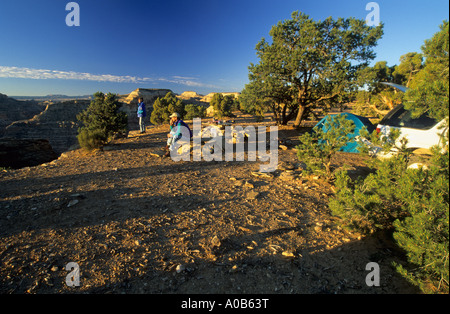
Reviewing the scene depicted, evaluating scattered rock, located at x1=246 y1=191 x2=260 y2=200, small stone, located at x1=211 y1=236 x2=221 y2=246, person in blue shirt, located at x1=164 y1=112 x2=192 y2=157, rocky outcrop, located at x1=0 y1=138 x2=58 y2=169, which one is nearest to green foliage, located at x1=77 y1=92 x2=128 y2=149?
person in blue shirt, located at x1=164 y1=112 x2=192 y2=157

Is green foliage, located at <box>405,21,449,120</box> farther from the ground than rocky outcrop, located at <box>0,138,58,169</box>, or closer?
farther from the ground

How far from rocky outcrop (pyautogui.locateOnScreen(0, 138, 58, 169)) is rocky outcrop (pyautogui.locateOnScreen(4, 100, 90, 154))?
10215 mm

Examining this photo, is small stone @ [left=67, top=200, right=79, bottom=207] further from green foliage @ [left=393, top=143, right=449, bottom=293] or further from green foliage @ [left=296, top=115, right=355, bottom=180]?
green foliage @ [left=393, top=143, right=449, bottom=293]

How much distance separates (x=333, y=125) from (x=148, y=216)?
192 inches

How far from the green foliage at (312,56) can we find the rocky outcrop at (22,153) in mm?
→ 16094

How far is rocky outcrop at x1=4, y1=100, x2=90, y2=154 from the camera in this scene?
93.9 ft

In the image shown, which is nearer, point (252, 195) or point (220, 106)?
point (252, 195)

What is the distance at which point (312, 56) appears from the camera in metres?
10.3

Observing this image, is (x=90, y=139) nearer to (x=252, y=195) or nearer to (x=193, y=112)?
(x=252, y=195)

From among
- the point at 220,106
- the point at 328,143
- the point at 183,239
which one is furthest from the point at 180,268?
the point at 220,106

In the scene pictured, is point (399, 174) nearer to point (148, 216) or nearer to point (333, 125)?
point (333, 125)

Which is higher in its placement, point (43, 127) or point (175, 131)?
point (43, 127)

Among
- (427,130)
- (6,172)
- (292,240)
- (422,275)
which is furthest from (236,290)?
(6,172)

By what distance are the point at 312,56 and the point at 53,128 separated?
41935 mm
